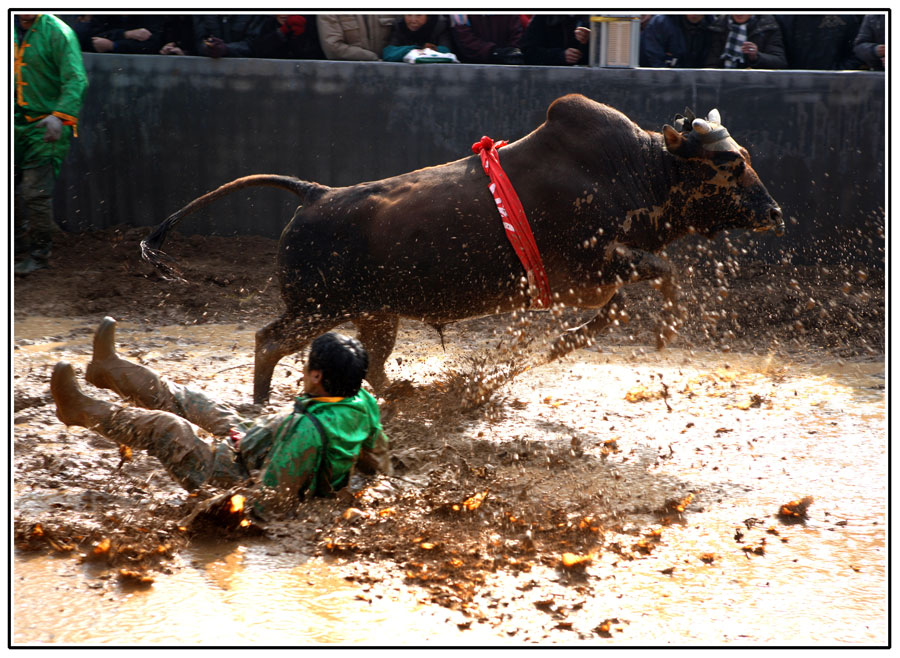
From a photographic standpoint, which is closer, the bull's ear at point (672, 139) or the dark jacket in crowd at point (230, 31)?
the bull's ear at point (672, 139)

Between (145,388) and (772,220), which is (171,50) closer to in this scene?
(145,388)

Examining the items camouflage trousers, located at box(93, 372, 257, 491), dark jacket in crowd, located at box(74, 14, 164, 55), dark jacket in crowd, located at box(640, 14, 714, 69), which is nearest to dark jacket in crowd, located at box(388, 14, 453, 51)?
dark jacket in crowd, located at box(640, 14, 714, 69)

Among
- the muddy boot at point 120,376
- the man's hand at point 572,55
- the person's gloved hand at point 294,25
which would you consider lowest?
the muddy boot at point 120,376

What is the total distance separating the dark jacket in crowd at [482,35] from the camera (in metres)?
7.84

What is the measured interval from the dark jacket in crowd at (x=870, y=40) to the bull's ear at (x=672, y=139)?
346cm

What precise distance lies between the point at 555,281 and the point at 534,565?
5.87 ft

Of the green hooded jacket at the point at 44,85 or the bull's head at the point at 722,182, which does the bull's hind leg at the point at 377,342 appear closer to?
the bull's head at the point at 722,182

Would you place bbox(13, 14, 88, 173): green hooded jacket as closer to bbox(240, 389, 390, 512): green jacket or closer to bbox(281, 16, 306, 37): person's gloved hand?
bbox(281, 16, 306, 37): person's gloved hand

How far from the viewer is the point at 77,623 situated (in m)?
2.72

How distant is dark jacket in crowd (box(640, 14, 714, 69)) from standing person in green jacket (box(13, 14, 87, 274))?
4400mm

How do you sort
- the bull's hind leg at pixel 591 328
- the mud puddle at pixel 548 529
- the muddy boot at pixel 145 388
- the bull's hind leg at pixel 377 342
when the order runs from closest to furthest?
1. the mud puddle at pixel 548 529
2. the muddy boot at pixel 145 388
3. the bull's hind leg at pixel 591 328
4. the bull's hind leg at pixel 377 342

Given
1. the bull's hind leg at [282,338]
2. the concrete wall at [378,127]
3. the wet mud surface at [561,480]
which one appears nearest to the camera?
the wet mud surface at [561,480]

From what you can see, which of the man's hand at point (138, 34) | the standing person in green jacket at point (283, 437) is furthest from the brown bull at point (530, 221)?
the man's hand at point (138, 34)

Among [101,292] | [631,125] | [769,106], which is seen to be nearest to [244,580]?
[631,125]
